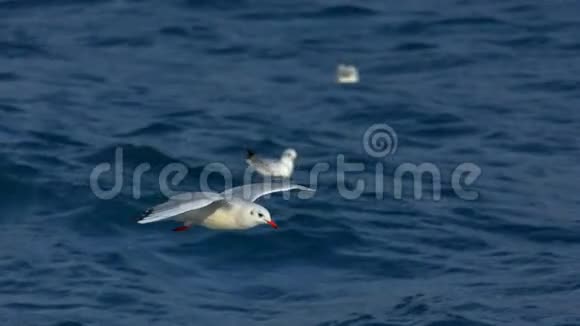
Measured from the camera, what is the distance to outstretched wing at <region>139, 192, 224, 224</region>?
471 inches

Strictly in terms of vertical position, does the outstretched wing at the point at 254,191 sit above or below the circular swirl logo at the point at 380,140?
below

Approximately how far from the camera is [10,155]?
1753 centimetres

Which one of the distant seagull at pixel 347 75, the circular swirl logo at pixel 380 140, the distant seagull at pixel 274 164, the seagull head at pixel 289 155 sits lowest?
the distant seagull at pixel 274 164

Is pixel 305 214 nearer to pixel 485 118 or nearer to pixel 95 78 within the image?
pixel 485 118

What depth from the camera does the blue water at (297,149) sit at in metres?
14.2

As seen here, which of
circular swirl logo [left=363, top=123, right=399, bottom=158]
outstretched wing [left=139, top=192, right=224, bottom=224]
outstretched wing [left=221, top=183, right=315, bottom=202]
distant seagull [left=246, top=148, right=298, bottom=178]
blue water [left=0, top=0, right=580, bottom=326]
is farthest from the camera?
circular swirl logo [left=363, top=123, right=399, bottom=158]

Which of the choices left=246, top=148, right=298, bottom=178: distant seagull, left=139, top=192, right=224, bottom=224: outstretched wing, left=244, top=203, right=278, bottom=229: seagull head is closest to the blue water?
left=246, top=148, right=298, bottom=178: distant seagull

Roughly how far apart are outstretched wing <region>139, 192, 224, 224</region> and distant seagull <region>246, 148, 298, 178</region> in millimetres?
4001

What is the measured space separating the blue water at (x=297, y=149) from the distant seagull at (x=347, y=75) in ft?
0.37

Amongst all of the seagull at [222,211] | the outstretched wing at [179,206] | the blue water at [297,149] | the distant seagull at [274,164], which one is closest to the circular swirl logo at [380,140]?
the blue water at [297,149]

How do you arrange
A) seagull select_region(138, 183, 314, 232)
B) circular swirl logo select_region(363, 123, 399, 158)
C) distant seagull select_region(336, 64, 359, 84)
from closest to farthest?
seagull select_region(138, 183, 314, 232) < circular swirl logo select_region(363, 123, 399, 158) < distant seagull select_region(336, 64, 359, 84)

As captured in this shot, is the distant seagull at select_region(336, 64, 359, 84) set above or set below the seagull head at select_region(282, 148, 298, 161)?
above

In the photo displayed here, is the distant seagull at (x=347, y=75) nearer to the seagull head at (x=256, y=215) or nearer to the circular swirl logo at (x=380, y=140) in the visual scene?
the circular swirl logo at (x=380, y=140)

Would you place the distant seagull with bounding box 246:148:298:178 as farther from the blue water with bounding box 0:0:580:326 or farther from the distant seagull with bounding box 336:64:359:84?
the distant seagull with bounding box 336:64:359:84
